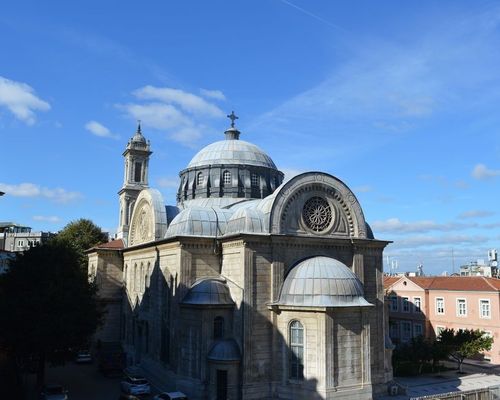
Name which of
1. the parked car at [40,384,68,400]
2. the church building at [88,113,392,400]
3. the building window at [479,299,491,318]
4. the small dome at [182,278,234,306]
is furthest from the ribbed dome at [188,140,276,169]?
the building window at [479,299,491,318]

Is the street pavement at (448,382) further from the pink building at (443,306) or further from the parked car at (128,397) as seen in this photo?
the parked car at (128,397)

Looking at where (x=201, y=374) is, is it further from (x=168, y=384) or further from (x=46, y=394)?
(x=46, y=394)

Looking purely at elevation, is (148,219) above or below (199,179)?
below

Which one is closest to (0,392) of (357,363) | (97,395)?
(97,395)

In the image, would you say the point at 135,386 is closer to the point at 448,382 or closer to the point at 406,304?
the point at 448,382

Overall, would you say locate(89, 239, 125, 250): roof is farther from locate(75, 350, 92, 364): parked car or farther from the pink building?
the pink building

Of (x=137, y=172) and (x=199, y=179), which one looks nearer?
(x=199, y=179)

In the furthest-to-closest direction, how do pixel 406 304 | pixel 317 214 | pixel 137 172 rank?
1. pixel 137 172
2. pixel 406 304
3. pixel 317 214

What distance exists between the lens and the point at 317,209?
27.4 metres

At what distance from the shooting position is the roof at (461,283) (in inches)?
1551

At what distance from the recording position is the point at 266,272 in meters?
25.1

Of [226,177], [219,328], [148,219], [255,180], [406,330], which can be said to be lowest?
[406,330]

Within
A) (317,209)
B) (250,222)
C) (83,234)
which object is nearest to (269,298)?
(250,222)

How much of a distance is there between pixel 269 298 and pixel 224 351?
351cm
